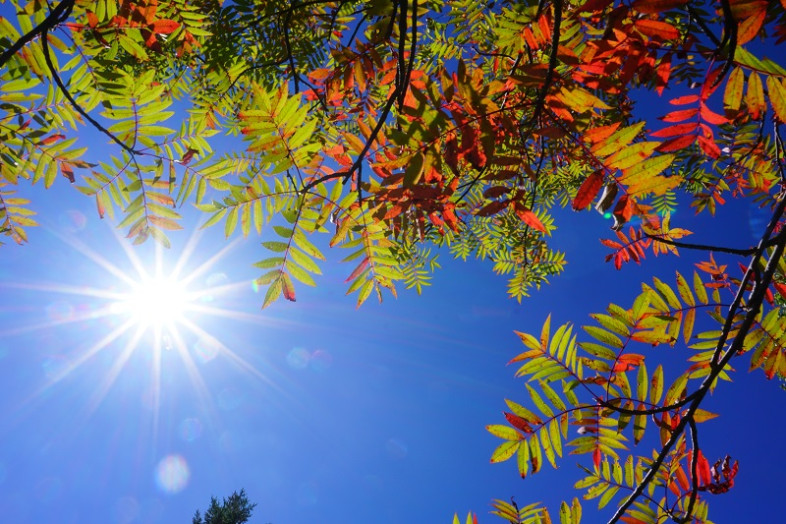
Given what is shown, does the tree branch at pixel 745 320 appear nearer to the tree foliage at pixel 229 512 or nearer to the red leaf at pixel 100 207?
the red leaf at pixel 100 207

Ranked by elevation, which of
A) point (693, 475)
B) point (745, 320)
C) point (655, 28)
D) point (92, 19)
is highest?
point (92, 19)

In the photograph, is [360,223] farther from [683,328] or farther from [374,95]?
[374,95]

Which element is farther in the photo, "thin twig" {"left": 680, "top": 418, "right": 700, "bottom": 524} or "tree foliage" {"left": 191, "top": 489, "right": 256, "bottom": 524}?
"tree foliage" {"left": 191, "top": 489, "right": 256, "bottom": 524}

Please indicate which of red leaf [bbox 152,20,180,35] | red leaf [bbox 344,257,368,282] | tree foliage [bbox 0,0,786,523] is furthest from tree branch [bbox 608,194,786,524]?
red leaf [bbox 152,20,180,35]

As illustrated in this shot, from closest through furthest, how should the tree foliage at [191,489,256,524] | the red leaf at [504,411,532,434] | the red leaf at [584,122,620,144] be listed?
the red leaf at [584,122,620,144] < the red leaf at [504,411,532,434] < the tree foliage at [191,489,256,524]

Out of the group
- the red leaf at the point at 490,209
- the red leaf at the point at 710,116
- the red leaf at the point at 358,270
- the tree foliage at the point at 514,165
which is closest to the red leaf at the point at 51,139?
the tree foliage at the point at 514,165

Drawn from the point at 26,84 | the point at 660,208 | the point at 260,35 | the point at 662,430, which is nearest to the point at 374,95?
the point at 260,35

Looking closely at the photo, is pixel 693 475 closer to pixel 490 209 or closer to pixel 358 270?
pixel 490 209

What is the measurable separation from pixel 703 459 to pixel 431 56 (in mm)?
2376

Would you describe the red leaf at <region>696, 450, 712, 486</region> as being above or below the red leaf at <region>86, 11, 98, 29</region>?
below

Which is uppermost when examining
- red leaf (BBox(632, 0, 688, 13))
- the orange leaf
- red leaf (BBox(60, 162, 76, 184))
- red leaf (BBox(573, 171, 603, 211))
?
red leaf (BBox(60, 162, 76, 184))

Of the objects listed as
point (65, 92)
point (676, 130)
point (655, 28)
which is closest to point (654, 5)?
point (655, 28)

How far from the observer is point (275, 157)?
1.05 meters

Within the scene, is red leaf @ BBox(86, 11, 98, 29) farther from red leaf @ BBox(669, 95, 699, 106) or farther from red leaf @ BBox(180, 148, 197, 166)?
red leaf @ BBox(669, 95, 699, 106)
